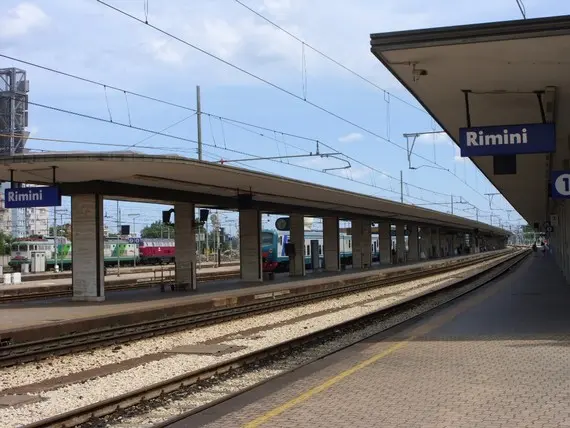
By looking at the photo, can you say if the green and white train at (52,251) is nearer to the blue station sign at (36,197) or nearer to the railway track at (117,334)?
the blue station sign at (36,197)

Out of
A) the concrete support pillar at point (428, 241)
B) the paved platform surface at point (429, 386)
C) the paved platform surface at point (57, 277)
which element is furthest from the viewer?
the concrete support pillar at point (428, 241)

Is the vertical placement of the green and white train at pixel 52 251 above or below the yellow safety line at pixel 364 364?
above

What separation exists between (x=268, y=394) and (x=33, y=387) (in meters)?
3.81

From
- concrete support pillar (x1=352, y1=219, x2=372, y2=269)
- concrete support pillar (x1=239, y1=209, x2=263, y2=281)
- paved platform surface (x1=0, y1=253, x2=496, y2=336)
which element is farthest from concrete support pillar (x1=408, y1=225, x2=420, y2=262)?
paved platform surface (x1=0, y1=253, x2=496, y2=336)

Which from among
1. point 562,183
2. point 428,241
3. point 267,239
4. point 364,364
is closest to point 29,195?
point 364,364

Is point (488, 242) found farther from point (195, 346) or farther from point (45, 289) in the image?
point (195, 346)

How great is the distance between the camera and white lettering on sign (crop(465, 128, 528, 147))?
11.4 metres

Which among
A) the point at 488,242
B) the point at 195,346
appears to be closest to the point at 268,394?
the point at 195,346

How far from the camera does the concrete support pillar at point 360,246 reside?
4797 cm

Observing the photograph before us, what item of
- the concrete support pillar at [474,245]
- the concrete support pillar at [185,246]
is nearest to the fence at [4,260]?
the concrete support pillar at [185,246]

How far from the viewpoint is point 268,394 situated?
Result: 7.59 m

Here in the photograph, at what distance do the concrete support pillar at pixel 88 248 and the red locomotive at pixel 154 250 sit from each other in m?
46.8

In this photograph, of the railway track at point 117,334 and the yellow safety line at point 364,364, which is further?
the railway track at point 117,334

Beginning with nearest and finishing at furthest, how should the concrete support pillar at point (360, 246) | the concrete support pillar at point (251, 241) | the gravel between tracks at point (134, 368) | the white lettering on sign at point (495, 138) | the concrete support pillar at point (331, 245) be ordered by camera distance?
1. the gravel between tracks at point (134, 368)
2. the white lettering on sign at point (495, 138)
3. the concrete support pillar at point (251, 241)
4. the concrete support pillar at point (331, 245)
5. the concrete support pillar at point (360, 246)
